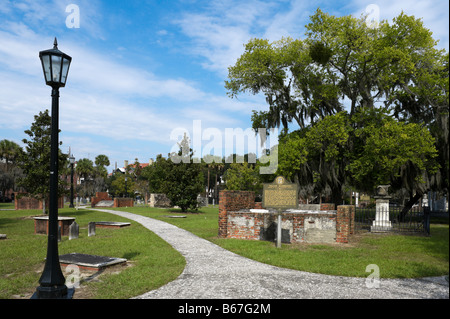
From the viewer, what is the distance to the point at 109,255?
9.53 metres

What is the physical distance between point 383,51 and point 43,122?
22276mm

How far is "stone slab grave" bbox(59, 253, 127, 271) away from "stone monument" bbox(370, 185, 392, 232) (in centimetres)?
1320

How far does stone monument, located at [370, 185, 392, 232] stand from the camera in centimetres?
1661

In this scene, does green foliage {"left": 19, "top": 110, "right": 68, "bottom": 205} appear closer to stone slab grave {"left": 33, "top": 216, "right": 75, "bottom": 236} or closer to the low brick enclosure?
stone slab grave {"left": 33, "top": 216, "right": 75, "bottom": 236}

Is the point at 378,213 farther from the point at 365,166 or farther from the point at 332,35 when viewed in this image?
the point at 332,35

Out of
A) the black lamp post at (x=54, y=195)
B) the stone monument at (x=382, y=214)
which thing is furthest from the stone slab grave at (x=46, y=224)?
the stone monument at (x=382, y=214)

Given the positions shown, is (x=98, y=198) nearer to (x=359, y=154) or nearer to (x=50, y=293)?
(x=359, y=154)

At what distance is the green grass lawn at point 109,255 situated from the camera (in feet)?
20.6

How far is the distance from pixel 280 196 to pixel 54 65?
839cm

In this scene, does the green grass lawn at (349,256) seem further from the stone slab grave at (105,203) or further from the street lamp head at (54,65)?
the stone slab grave at (105,203)

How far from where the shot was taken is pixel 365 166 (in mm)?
20438

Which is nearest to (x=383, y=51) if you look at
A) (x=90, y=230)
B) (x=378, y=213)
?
(x=378, y=213)

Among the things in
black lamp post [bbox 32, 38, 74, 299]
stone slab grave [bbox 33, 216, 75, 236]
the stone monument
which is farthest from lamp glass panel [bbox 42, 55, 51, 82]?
the stone monument

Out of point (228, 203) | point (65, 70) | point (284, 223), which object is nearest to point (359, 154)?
point (284, 223)
